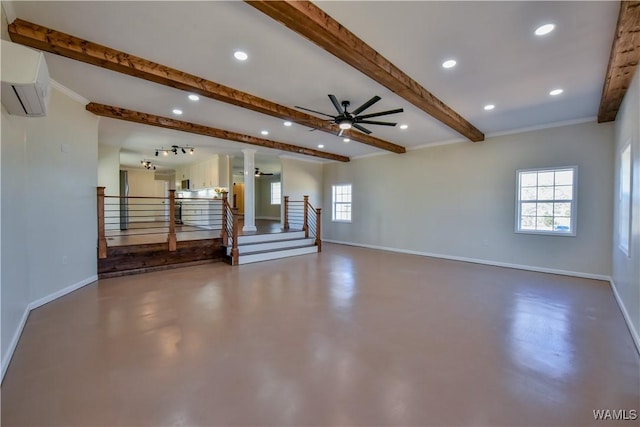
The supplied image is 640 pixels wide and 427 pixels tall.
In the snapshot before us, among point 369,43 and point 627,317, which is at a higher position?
point 369,43

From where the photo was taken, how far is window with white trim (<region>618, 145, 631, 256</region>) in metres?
3.30

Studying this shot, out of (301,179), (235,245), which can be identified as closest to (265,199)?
(301,179)

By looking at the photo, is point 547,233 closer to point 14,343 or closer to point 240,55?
point 240,55

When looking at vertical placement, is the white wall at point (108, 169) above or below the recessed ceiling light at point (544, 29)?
below

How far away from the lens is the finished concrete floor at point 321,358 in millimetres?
1754

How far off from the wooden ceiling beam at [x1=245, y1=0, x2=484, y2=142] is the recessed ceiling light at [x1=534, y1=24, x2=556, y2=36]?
4.20 ft

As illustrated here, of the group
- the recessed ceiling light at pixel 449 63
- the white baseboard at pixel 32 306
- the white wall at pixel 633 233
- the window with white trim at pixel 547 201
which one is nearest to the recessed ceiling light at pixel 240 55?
the recessed ceiling light at pixel 449 63

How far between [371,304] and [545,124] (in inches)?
195

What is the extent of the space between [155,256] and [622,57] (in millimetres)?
7103

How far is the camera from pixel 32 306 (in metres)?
3.38

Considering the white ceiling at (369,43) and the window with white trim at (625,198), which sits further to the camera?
the window with white trim at (625,198)

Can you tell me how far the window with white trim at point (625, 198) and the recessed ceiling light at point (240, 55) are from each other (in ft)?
15.4

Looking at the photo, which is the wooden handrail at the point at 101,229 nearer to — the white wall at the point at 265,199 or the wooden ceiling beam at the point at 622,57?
the wooden ceiling beam at the point at 622,57

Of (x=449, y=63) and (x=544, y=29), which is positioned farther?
(x=449, y=63)
